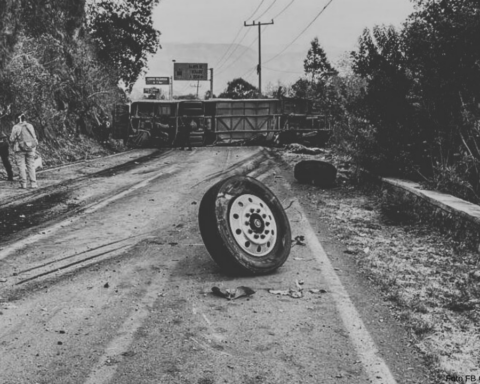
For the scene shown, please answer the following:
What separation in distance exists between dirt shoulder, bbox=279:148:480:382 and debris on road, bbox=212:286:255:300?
1.35 meters

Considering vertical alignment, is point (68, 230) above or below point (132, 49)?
below

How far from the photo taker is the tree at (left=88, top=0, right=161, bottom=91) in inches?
1547

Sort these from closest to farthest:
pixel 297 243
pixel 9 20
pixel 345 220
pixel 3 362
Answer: pixel 3 362 → pixel 297 243 → pixel 345 220 → pixel 9 20

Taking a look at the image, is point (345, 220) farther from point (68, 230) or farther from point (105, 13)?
point (105, 13)

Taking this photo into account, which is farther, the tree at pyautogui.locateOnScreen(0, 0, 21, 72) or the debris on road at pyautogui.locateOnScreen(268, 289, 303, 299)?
the tree at pyautogui.locateOnScreen(0, 0, 21, 72)

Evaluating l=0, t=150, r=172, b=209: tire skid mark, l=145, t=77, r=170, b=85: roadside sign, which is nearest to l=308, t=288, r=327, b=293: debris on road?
l=0, t=150, r=172, b=209: tire skid mark

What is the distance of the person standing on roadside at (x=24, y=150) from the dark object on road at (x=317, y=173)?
643cm

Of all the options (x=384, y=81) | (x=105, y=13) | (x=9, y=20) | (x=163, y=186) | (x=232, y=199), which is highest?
(x=105, y=13)

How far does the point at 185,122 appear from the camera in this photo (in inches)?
1150

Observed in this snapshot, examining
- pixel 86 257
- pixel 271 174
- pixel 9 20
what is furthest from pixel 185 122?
pixel 86 257

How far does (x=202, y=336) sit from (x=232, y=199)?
81.4 inches

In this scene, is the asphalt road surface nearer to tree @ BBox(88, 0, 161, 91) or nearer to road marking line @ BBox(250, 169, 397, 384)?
road marking line @ BBox(250, 169, 397, 384)

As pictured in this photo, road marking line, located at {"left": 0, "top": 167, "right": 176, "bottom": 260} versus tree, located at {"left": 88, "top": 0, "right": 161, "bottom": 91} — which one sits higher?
tree, located at {"left": 88, "top": 0, "right": 161, "bottom": 91}

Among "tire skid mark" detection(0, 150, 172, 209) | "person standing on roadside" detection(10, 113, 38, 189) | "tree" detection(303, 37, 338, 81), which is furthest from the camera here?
"tree" detection(303, 37, 338, 81)
